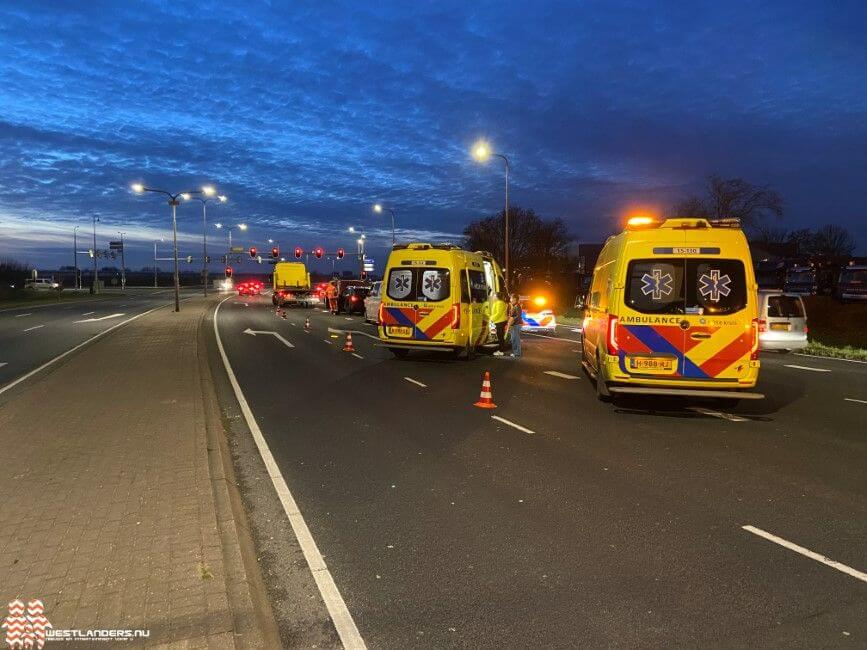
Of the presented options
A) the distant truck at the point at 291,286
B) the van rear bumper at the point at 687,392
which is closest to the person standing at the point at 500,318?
the van rear bumper at the point at 687,392

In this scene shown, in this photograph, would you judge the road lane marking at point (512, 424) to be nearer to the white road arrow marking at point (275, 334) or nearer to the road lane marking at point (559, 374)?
the road lane marking at point (559, 374)

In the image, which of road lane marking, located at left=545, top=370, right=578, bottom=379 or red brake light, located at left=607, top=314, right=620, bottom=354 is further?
road lane marking, located at left=545, top=370, right=578, bottom=379

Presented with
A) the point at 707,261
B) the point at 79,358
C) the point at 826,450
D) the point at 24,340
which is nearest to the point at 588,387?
the point at 707,261

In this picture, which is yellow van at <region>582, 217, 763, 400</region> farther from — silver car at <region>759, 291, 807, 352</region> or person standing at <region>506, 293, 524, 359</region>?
silver car at <region>759, 291, 807, 352</region>

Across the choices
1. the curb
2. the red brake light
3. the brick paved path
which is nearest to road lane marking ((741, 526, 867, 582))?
the curb

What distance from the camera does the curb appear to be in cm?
339

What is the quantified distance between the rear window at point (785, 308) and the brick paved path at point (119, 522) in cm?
1519

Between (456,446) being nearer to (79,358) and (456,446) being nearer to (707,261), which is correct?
(707,261)

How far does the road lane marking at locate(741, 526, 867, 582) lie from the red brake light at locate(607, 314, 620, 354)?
4.22 metres

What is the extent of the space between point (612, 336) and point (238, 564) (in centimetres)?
646

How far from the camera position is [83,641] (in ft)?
10.5

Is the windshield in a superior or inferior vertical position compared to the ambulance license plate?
superior

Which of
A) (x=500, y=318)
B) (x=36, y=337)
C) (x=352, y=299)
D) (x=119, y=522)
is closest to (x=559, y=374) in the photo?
(x=500, y=318)

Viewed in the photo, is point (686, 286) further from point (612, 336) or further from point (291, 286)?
point (291, 286)
